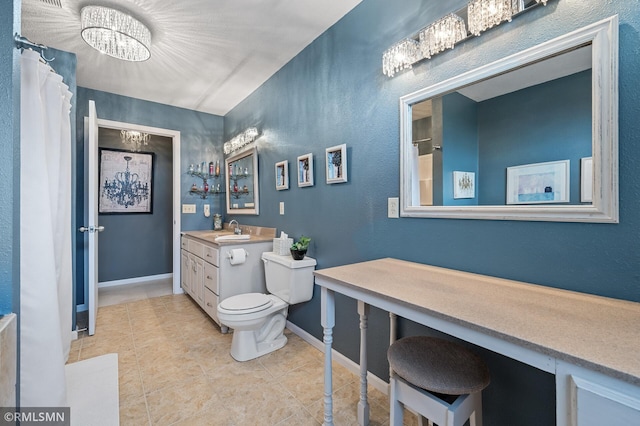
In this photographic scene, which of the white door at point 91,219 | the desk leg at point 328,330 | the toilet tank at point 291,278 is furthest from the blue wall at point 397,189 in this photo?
the white door at point 91,219

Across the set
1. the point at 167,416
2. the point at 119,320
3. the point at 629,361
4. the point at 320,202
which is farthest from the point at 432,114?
the point at 119,320

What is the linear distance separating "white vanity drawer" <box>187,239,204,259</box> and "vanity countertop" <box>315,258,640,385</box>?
6.36 ft

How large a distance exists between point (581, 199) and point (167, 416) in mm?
2103

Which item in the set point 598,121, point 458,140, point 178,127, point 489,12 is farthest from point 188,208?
point 598,121

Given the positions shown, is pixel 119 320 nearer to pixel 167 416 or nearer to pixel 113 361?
pixel 113 361

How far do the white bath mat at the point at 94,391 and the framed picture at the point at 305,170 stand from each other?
1798mm

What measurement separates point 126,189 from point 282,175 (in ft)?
9.21

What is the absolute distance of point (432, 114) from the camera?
55.5 inches

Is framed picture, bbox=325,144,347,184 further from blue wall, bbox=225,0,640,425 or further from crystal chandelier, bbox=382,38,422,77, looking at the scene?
crystal chandelier, bbox=382,38,422,77

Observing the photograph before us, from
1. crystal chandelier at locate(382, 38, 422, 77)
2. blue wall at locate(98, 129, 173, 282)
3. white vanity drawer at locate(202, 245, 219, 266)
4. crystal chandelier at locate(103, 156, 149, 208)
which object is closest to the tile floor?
white vanity drawer at locate(202, 245, 219, 266)

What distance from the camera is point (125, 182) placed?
3955mm

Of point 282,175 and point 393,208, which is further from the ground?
point 282,175

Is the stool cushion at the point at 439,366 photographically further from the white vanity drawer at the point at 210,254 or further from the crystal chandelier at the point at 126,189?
the crystal chandelier at the point at 126,189

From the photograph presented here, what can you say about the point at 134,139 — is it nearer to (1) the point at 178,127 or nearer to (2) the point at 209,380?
(1) the point at 178,127
